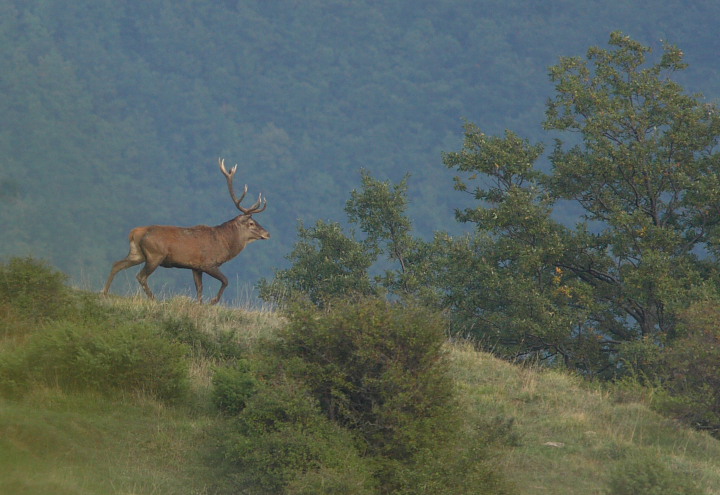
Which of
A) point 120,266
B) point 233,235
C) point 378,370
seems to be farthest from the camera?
point 233,235

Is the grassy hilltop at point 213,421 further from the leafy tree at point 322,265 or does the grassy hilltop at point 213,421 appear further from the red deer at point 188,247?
the leafy tree at point 322,265

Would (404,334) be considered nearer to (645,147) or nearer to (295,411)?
(295,411)

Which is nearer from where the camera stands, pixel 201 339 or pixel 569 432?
pixel 569 432

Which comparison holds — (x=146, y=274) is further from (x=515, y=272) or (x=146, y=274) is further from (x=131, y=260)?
(x=515, y=272)

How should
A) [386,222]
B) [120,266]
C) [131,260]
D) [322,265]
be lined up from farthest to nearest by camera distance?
1. [386,222]
2. [322,265]
3. [120,266]
4. [131,260]

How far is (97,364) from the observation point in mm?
15484

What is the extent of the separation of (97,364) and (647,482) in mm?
8276

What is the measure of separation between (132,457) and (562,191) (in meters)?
17.9

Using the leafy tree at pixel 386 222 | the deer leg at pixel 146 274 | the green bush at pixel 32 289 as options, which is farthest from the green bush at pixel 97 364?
the leafy tree at pixel 386 222

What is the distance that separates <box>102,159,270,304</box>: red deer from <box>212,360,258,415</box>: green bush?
6258 millimetres

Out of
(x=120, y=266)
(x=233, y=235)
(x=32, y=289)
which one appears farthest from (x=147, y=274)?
(x=32, y=289)

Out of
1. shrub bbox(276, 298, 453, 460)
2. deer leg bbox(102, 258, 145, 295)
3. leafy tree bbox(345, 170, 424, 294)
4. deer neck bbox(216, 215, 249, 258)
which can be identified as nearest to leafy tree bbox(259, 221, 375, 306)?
leafy tree bbox(345, 170, 424, 294)

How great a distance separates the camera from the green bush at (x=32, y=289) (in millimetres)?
18172

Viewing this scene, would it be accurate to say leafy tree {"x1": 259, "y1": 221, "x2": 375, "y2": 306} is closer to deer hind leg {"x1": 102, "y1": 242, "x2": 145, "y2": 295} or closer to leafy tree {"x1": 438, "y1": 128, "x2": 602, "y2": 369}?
leafy tree {"x1": 438, "y1": 128, "x2": 602, "y2": 369}
